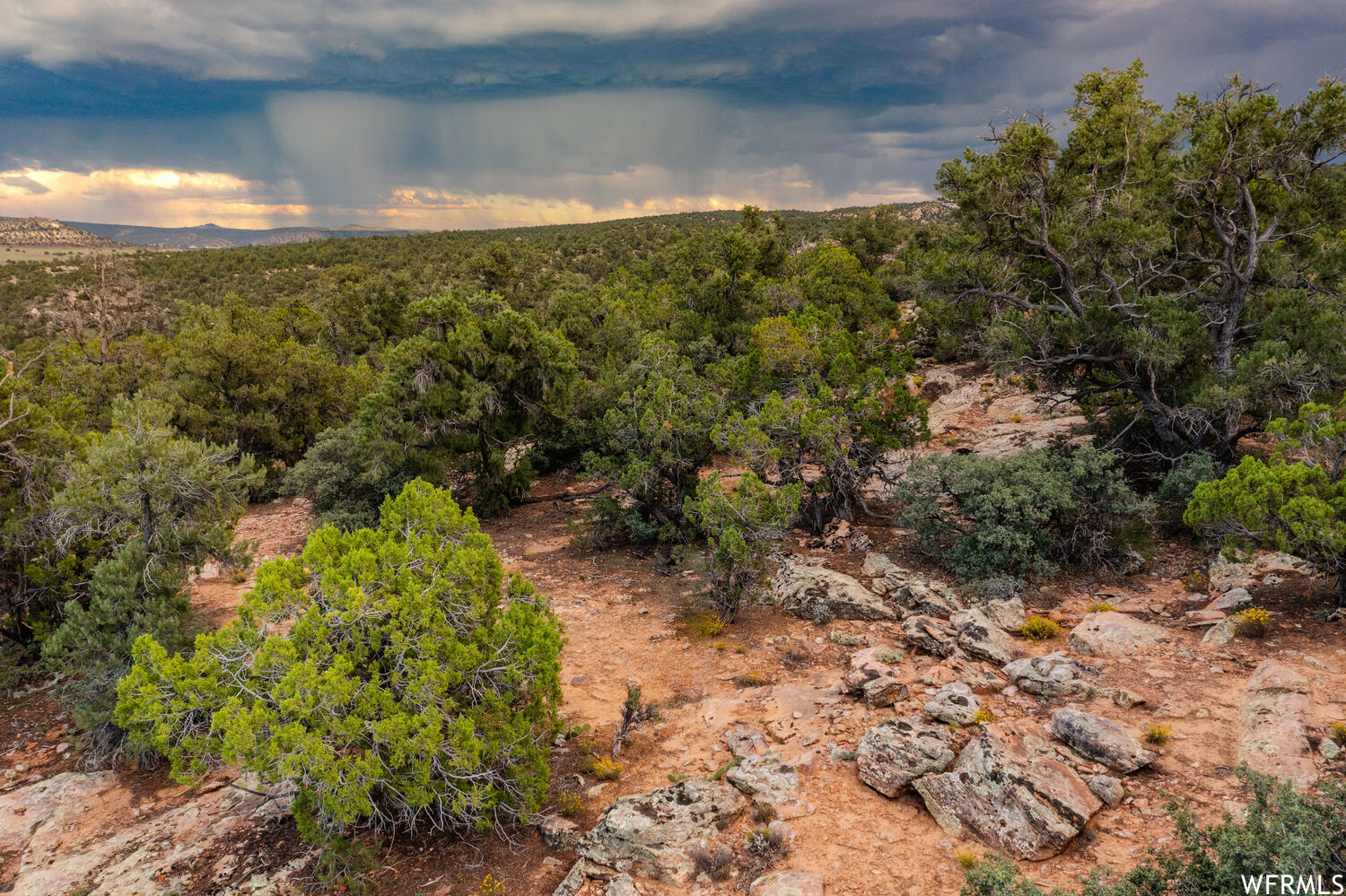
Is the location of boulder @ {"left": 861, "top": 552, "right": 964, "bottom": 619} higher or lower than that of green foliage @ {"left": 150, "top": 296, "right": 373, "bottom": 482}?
lower

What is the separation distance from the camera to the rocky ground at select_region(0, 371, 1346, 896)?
648cm

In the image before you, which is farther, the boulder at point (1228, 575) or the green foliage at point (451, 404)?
the green foliage at point (451, 404)

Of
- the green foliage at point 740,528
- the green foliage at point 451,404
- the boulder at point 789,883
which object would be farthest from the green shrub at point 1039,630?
the green foliage at point 451,404

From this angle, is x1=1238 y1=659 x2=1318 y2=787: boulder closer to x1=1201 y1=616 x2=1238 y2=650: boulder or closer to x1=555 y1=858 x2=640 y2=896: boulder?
x1=1201 y1=616 x2=1238 y2=650: boulder

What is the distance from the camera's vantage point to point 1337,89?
41.3 ft

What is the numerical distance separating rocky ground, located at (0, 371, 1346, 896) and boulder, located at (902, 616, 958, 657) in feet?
0.17

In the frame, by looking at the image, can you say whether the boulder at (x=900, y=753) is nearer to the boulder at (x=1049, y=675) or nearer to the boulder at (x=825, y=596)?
the boulder at (x=1049, y=675)

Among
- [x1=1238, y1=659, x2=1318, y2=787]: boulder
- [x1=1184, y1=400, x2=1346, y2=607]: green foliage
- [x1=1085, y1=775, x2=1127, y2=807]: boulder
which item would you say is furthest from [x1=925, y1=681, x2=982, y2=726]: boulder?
[x1=1184, y1=400, x2=1346, y2=607]: green foliage

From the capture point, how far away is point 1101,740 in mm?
7219

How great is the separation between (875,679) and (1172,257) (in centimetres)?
1515

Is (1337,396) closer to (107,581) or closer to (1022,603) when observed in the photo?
(1022,603)

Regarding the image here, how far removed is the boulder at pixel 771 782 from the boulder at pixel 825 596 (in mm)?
4742

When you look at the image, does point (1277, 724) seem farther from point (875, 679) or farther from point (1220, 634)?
point (875, 679)

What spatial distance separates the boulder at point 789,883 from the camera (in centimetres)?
598
